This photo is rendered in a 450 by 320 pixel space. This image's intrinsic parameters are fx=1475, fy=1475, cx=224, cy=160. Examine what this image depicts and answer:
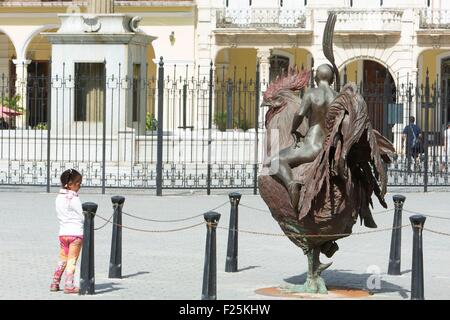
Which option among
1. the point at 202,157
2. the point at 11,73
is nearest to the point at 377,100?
the point at 202,157

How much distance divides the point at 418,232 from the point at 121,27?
709 inches

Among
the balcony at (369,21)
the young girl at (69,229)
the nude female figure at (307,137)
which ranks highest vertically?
the balcony at (369,21)

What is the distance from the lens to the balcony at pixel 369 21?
48.7 m

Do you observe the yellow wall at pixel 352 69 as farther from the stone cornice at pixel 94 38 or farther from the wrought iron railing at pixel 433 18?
the stone cornice at pixel 94 38

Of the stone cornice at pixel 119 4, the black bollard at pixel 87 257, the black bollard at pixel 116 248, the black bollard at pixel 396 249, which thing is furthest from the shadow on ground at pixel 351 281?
the stone cornice at pixel 119 4

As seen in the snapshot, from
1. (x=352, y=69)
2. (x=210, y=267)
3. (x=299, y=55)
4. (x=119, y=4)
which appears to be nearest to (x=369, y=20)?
(x=352, y=69)

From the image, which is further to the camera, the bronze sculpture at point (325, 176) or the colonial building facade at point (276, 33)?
the colonial building facade at point (276, 33)

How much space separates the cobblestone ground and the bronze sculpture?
75cm

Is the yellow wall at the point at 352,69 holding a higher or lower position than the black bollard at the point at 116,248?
higher

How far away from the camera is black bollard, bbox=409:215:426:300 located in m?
13.4

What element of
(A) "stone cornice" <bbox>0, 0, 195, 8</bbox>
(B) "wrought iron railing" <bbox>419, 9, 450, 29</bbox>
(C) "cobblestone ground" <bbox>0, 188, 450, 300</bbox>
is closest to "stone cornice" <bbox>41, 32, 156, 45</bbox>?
(C) "cobblestone ground" <bbox>0, 188, 450, 300</bbox>

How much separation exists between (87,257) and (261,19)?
3674 centimetres

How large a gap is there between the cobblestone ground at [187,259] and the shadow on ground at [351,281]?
0.01 metres

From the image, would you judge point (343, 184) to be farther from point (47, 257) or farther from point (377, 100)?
point (377, 100)
